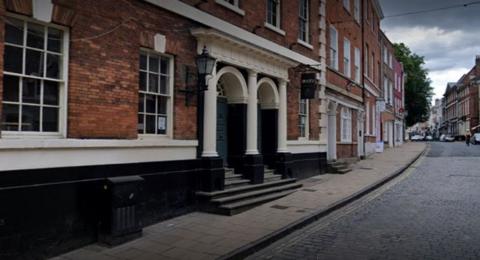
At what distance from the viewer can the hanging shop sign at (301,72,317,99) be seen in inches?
573

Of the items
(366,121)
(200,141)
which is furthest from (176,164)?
(366,121)

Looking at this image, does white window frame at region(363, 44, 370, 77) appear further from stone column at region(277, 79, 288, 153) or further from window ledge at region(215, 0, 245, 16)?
window ledge at region(215, 0, 245, 16)

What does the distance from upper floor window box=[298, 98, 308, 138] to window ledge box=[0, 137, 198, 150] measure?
6.65 m

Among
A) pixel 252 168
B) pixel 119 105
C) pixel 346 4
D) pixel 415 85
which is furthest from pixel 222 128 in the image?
pixel 415 85

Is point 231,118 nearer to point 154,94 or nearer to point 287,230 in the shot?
point 154,94

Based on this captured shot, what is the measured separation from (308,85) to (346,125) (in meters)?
7.05

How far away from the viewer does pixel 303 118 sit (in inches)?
616

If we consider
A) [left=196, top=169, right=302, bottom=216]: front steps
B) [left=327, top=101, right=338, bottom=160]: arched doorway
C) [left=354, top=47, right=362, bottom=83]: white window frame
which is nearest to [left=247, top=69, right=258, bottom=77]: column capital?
[left=196, top=169, right=302, bottom=216]: front steps

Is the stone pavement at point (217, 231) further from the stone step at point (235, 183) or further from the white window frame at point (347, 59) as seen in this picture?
the white window frame at point (347, 59)

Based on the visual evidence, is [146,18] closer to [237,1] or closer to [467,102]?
[237,1]

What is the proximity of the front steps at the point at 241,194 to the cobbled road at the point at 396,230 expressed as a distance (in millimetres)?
1721

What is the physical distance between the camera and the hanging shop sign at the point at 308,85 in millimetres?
14555

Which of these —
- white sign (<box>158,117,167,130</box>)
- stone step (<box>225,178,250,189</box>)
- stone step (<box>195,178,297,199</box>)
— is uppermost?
white sign (<box>158,117,167,130</box>)

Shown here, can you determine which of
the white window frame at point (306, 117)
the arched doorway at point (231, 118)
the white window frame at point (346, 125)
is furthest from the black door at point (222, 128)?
the white window frame at point (346, 125)
